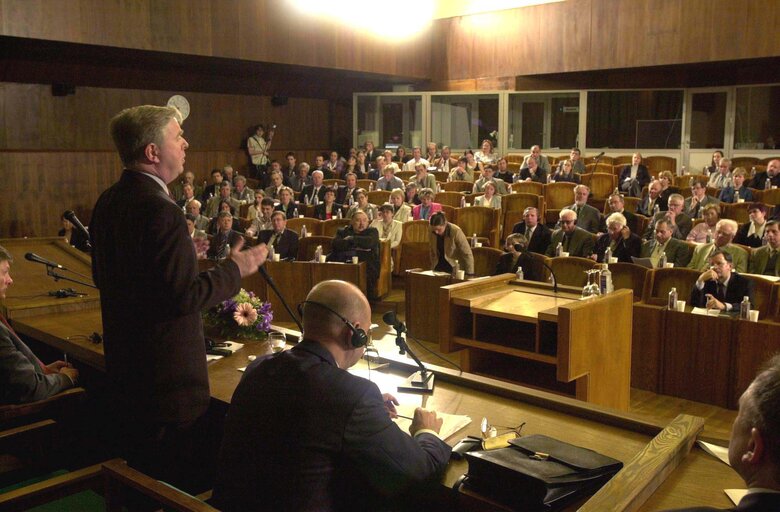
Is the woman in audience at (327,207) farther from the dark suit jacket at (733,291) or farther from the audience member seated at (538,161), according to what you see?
the dark suit jacket at (733,291)

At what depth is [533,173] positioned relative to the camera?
36.0ft

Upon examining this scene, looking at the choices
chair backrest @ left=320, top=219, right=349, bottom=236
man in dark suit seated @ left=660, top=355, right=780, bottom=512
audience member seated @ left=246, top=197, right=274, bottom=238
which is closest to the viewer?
man in dark suit seated @ left=660, top=355, right=780, bottom=512

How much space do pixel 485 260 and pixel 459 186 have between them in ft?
13.8

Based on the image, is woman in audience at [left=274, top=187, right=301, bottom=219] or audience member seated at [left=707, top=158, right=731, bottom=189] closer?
woman in audience at [left=274, top=187, right=301, bottom=219]

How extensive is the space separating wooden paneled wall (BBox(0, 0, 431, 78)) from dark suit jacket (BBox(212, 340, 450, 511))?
872 cm

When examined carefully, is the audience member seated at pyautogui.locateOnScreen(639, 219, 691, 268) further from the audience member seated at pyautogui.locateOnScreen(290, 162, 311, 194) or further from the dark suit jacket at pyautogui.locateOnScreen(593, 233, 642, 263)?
the audience member seated at pyautogui.locateOnScreen(290, 162, 311, 194)

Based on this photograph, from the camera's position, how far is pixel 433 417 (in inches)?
75.2

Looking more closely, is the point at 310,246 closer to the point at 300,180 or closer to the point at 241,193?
the point at 241,193

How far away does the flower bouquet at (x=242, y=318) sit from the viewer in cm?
319

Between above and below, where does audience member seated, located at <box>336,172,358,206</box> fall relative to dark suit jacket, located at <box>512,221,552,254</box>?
above

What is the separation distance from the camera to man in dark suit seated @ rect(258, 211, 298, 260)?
769 centimetres

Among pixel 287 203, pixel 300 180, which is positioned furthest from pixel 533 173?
pixel 287 203

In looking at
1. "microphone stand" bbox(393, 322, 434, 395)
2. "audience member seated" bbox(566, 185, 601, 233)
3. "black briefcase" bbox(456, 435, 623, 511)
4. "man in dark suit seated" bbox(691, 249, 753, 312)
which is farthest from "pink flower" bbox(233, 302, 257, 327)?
"audience member seated" bbox(566, 185, 601, 233)

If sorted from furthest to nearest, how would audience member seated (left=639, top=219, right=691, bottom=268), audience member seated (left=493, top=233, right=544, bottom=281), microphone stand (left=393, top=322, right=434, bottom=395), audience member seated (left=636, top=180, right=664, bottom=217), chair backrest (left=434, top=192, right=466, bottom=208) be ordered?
chair backrest (left=434, top=192, right=466, bottom=208), audience member seated (left=636, top=180, right=664, bottom=217), audience member seated (left=639, top=219, right=691, bottom=268), audience member seated (left=493, top=233, right=544, bottom=281), microphone stand (left=393, top=322, right=434, bottom=395)
